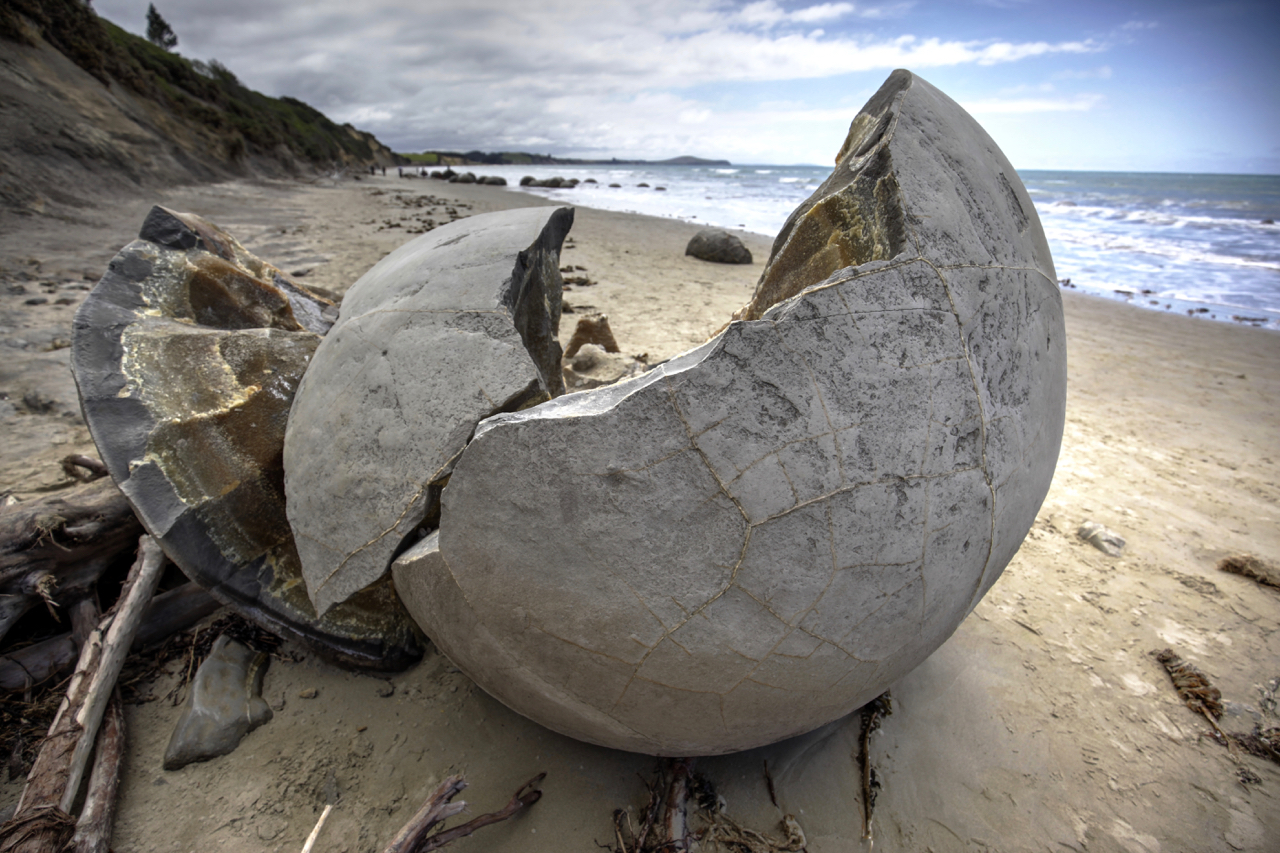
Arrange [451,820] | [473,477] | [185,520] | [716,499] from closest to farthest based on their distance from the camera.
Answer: [716,499] < [473,477] < [451,820] < [185,520]

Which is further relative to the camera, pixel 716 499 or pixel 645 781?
pixel 645 781

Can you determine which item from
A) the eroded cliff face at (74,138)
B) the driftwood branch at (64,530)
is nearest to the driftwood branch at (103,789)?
the driftwood branch at (64,530)

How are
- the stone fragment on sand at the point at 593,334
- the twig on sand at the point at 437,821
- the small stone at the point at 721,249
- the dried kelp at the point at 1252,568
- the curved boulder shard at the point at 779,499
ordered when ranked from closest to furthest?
the curved boulder shard at the point at 779,499 → the twig on sand at the point at 437,821 → the dried kelp at the point at 1252,568 → the stone fragment on sand at the point at 593,334 → the small stone at the point at 721,249

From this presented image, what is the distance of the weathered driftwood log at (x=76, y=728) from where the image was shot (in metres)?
1.55

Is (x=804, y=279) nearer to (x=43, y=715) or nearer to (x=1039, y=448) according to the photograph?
(x=1039, y=448)

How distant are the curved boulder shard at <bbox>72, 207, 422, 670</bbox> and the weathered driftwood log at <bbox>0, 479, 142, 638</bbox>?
1.94ft

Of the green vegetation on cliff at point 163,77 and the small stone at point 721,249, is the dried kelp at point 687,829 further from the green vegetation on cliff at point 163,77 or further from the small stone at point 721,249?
the green vegetation on cliff at point 163,77

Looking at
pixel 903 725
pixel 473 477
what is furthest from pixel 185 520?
pixel 903 725

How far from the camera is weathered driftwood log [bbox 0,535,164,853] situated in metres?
1.55

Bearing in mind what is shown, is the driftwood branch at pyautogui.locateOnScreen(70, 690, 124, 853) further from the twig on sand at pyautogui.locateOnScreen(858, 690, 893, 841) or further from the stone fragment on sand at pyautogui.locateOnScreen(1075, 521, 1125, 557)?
the stone fragment on sand at pyautogui.locateOnScreen(1075, 521, 1125, 557)

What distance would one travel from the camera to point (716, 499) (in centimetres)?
128

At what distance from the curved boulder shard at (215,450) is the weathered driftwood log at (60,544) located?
592 millimetres

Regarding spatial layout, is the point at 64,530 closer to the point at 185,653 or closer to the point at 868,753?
the point at 185,653

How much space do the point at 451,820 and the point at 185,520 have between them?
1337 millimetres
